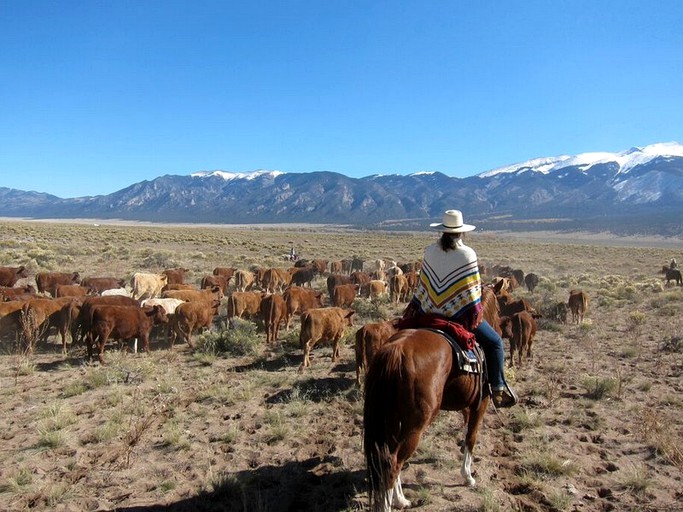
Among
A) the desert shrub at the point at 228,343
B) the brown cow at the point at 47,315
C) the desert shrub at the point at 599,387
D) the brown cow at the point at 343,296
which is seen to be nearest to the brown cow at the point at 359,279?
the brown cow at the point at 343,296

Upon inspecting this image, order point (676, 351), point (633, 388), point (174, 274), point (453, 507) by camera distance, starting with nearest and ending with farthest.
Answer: point (453, 507), point (633, 388), point (676, 351), point (174, 274)

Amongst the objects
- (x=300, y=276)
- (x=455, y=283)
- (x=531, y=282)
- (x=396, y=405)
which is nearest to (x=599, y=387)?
(x=455, y=283)

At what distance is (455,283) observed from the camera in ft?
14.9

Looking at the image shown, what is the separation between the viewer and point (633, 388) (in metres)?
8.23

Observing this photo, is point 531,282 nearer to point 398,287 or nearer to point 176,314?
point 398,287

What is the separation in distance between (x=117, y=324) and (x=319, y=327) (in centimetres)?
425

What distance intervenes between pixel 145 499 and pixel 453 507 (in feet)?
10.7

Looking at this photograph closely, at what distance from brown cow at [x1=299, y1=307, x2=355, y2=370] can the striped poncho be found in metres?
4.90

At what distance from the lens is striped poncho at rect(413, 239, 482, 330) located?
4.52 m

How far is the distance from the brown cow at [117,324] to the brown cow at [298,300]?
151 inches

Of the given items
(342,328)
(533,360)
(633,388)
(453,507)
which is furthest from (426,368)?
(533,360)

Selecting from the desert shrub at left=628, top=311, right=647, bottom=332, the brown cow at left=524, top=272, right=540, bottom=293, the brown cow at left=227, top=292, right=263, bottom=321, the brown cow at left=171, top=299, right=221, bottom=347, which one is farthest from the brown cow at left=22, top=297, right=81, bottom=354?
the brown cow at left=524, top=272, right=540, bottom=293

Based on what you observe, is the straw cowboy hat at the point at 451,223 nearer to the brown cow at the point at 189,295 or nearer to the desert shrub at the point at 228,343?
the desert shrub at the point at 228,343

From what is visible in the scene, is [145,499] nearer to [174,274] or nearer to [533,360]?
[533,360]
